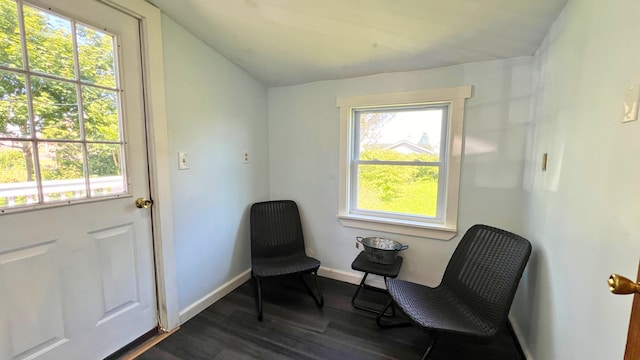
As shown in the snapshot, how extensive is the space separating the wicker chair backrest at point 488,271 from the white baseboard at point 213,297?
5.94ft

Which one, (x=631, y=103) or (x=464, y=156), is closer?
(x=631, y=103)

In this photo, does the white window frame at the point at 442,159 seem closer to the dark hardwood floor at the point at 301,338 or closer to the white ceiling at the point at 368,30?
the white ceiling at the point at 368,30

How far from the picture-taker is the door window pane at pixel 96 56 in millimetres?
1364

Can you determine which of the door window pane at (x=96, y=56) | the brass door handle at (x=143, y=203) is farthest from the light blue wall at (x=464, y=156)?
the door window pane at (x=96, y=56)

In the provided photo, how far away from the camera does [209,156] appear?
6.84 ft

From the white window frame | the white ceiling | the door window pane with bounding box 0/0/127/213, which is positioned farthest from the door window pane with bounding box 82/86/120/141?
the white window frame

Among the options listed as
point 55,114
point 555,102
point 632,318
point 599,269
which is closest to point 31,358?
point 55,114

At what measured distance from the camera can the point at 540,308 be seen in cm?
143

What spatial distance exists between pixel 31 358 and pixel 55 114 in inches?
47.9

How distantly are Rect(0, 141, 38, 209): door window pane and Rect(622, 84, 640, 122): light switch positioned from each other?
92.8 inches

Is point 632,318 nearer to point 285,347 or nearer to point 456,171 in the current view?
point 456,171

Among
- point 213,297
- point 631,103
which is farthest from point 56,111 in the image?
point 631,103

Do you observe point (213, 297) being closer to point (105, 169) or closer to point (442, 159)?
point (105, 169)

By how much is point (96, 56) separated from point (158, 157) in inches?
24.7
